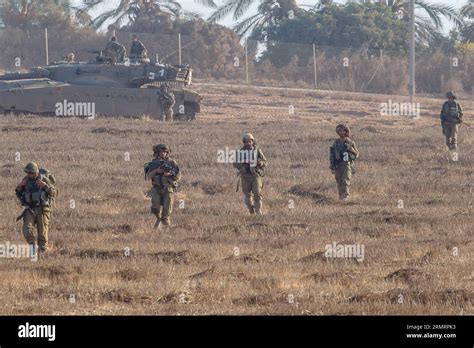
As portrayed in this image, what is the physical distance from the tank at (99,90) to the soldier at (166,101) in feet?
0.20

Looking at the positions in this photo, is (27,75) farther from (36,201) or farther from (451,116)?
(36,201)

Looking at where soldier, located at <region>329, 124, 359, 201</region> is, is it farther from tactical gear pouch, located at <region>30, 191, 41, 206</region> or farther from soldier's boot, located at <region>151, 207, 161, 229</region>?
tactical gear pouch, located at <region>30, 191, 41, 206</region>

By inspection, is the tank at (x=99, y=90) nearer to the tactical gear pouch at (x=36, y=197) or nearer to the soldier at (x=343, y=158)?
the soldier at (x=343, y=158)

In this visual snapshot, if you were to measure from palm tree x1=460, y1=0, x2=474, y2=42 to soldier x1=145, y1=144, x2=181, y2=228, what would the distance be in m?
46.2

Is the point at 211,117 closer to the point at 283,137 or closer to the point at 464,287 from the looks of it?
the point at 283,137

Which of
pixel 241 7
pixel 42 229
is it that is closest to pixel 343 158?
pixel 42 229

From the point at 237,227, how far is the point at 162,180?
1343 mm

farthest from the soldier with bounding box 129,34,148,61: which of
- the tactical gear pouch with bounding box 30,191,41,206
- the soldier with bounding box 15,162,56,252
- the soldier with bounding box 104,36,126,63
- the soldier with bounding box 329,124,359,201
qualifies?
the tactical gear pouch with bounding box 30,191,41,206

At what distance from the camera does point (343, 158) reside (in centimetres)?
2228

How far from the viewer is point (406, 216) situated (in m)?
19.9

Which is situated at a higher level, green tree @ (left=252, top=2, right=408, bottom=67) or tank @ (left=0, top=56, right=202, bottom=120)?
green tree @ (left=252, top=2, right=408, bottom=67)

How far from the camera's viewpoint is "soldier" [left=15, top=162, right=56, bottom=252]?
16.9 meters
